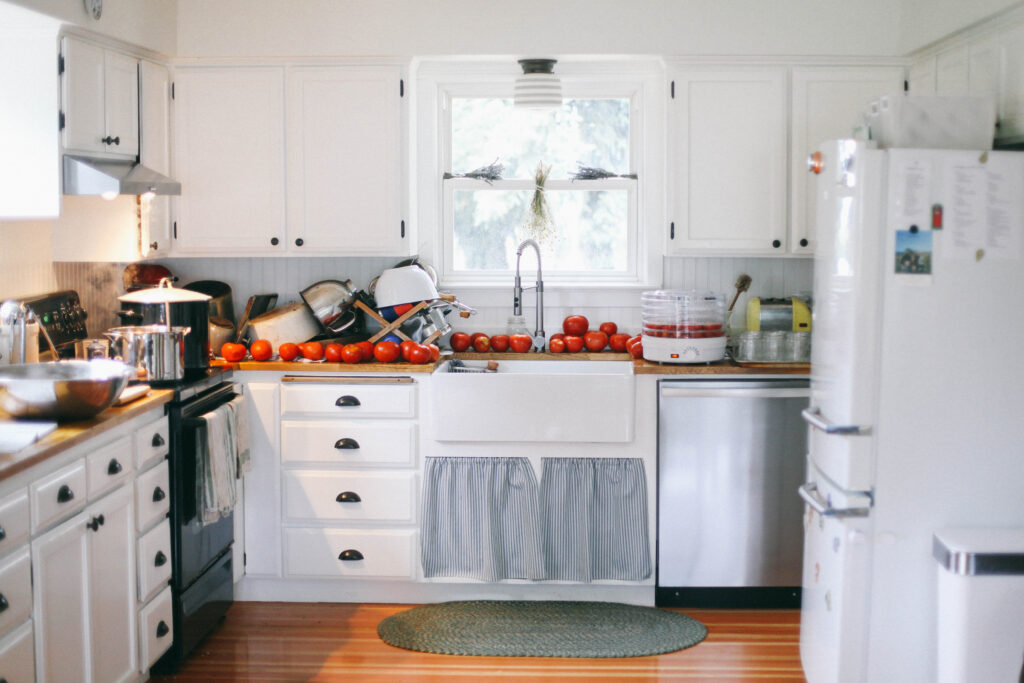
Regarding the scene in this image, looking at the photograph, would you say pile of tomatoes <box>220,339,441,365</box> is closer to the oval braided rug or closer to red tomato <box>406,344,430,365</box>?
red tomato <box>406,344,430,365</box>

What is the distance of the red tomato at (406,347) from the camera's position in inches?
170

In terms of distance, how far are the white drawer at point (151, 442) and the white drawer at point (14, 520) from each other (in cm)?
72

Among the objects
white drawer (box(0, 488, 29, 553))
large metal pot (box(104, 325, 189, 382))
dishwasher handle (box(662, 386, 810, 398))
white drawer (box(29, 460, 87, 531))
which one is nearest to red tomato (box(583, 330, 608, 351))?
dishwasher handle (box(662, 386, 810, 398))

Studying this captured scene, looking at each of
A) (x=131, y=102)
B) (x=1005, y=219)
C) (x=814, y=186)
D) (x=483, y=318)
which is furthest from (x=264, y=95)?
(x=1005, y=219)

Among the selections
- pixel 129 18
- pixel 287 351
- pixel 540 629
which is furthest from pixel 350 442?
pixel 129 18

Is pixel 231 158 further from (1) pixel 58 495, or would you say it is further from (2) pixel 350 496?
(1) pixel 58 495

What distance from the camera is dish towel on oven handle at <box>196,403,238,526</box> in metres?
3.73

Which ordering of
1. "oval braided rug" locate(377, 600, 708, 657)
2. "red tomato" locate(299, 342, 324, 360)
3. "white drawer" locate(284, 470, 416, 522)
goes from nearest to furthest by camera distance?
1. "oval braided rug" locate(377, 600, 708, 657)
2. "white drawer" locate(284, 470, 416, 522)
3. "red tomato" locate(299, 342, 324, 360)

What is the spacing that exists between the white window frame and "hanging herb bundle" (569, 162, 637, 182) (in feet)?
0.07

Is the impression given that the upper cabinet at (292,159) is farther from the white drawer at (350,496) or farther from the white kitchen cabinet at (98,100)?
the white drawer at (350,496)

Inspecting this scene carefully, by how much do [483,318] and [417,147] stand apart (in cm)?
83

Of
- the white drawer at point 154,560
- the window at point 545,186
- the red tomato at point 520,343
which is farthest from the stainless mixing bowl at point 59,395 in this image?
the window at point 545,186

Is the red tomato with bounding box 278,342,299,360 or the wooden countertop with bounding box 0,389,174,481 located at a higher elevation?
the red tomato with bounding box 278,342,299,360

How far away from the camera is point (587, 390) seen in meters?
4.15
